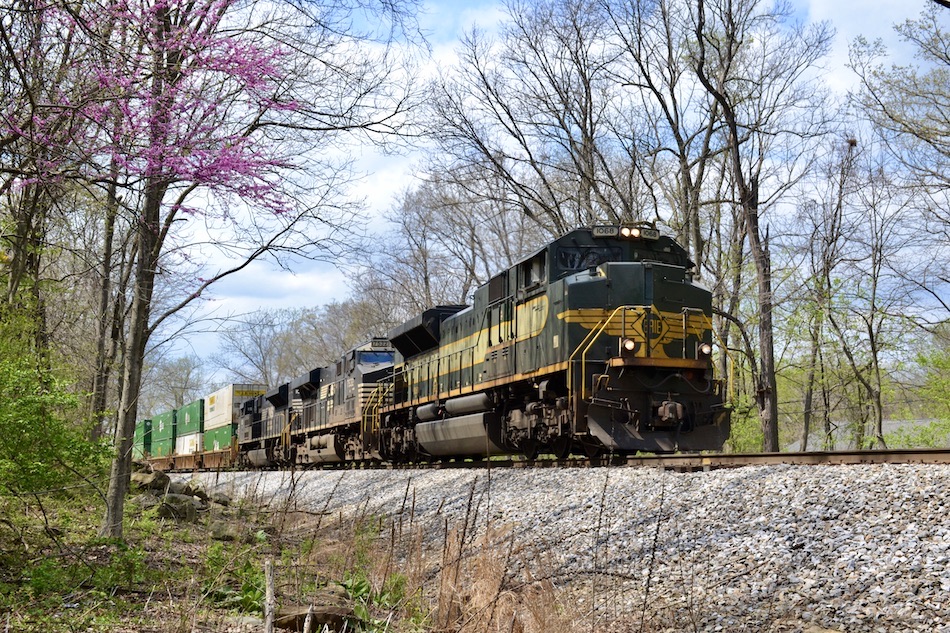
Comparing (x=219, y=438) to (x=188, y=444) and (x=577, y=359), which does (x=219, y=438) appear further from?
(x=577, y=359)

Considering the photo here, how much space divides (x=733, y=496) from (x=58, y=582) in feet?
17.6

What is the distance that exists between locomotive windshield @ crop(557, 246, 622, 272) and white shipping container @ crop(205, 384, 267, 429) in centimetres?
2343

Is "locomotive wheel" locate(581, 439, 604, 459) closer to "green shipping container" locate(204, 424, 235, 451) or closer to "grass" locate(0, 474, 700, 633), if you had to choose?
"grass" locate(0, 474, 700, 633)

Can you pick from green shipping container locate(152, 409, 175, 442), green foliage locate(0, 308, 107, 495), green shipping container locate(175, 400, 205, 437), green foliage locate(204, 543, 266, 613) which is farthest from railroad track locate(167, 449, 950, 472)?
green shipping container locate(152, 409, 175, 442)

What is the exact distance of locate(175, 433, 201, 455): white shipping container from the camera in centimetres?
3728

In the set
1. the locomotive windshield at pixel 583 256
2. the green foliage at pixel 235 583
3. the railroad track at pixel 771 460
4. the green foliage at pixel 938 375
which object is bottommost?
the green foliage at pixel 235 583

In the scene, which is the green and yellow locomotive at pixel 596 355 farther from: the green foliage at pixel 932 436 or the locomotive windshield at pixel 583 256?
the green foliage at pixel 932 436

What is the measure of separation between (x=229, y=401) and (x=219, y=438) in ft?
4.91

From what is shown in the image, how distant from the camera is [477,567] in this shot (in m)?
5.84

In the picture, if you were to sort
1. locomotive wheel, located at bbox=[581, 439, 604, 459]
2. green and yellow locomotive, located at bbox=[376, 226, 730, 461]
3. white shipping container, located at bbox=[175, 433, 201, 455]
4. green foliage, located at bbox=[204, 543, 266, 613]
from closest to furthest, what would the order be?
1. green foliage, located at bbox=[204, 543, 266, 613]
2. green and yellow locomotive, located at bbox=[376, 226, 730, 461]
3. locomotive wheel, located at bbox=[581, 439, 604, 459]
4. white shipping container, located at bbox=[175, 433, 201, 455]

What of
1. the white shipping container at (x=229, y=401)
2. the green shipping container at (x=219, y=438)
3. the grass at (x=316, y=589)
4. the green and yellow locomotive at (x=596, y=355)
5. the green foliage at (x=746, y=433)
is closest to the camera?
the grass at (x=316, y=589)

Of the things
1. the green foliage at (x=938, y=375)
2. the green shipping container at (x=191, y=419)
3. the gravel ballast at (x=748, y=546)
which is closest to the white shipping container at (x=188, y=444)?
the green shipping container at (x=191, y=419)

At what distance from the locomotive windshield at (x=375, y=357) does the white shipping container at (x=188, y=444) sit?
16.8 meters

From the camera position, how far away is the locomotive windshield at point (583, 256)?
530 inches
